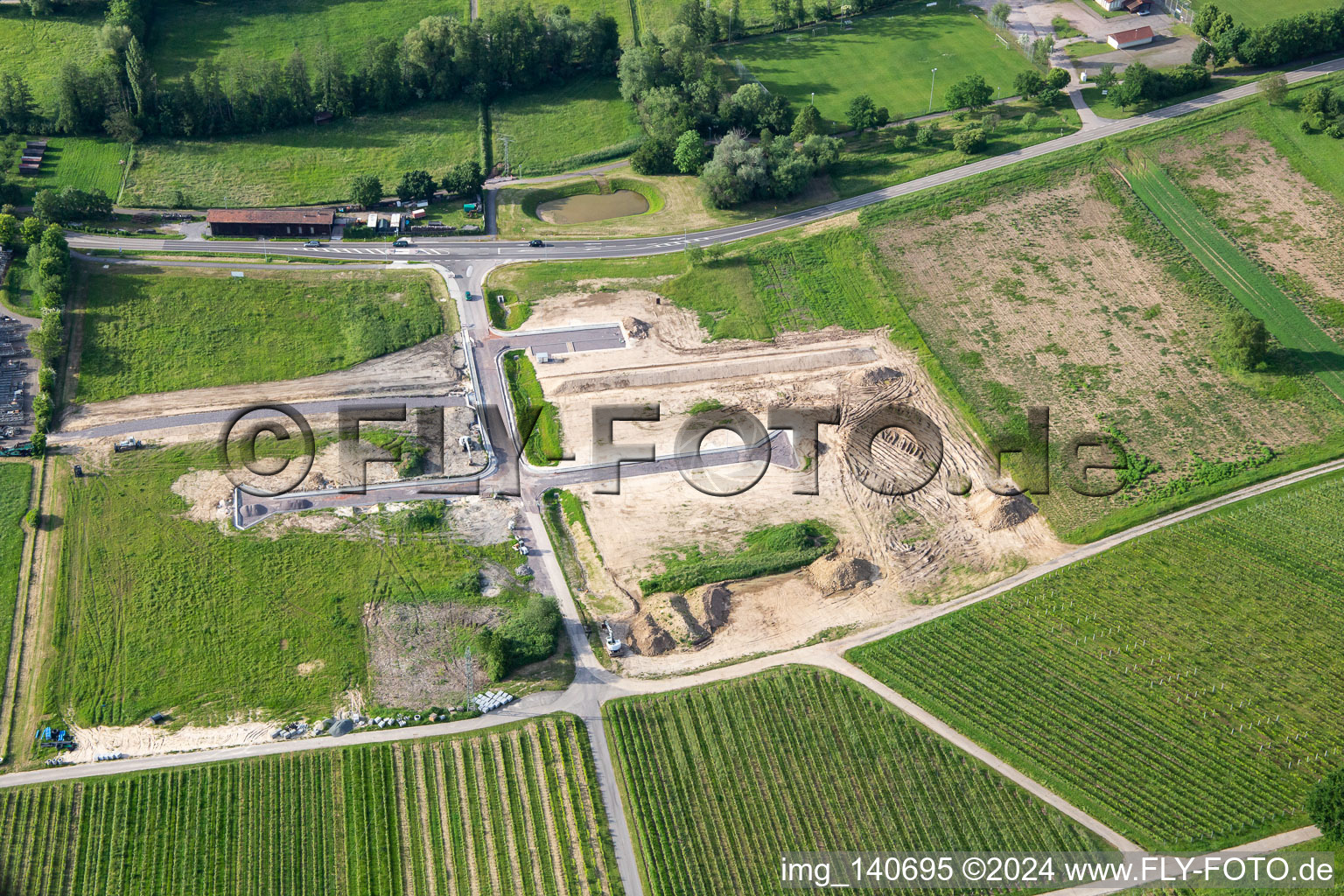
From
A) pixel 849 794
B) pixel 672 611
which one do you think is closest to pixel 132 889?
pixel 672 611

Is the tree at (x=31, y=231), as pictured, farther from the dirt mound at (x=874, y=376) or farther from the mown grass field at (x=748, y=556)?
the dirt mound at (x=874, y=376)

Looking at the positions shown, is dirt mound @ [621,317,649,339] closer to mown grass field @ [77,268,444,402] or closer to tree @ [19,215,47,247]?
mown grass field @ [77,268,444,402]

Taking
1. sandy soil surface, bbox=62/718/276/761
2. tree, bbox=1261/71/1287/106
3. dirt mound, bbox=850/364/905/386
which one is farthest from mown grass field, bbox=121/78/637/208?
tree, bbox=1261/71/1287/106

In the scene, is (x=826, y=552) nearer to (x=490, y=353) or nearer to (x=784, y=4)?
(x=490, y=353)

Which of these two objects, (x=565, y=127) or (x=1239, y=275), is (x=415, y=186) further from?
(x=1239, y=275)

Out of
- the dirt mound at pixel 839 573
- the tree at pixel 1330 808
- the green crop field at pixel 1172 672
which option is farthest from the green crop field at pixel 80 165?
the tree at pixel 1330 808

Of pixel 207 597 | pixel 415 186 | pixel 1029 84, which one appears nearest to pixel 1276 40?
pixel 1029 84

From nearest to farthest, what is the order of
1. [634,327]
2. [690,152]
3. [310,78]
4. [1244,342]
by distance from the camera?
[1244,342] < [634,327] < [690,152] < [310,78]
